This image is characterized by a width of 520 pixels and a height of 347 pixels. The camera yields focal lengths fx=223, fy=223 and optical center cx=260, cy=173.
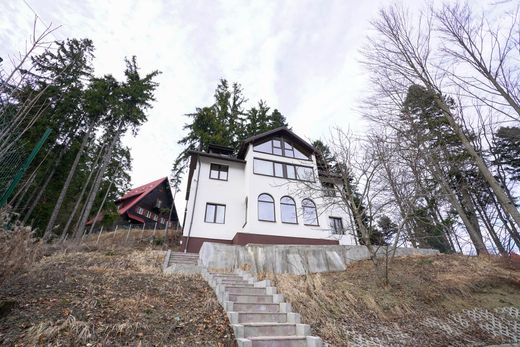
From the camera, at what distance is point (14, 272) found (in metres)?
3.81

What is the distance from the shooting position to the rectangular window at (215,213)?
529 inches

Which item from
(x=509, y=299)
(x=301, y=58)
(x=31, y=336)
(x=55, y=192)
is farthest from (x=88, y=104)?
(x=509, y=299)

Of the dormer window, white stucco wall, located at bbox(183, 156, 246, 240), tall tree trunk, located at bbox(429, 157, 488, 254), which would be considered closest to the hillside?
tall tree trunk, located at bbox(429, 157, 488, 254)

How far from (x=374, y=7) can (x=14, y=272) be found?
13036 millimetres

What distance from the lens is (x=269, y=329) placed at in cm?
414

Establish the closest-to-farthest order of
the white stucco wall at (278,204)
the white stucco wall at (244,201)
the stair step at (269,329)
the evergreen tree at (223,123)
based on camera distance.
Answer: the stair step at (269,329), the white stucco wall at (278,204), the white stucco wall at (244,201), the evergreen tree at (223,123)

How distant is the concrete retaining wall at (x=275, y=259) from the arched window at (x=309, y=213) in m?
4.33

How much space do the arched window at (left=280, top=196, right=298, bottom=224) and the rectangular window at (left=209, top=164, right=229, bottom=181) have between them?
13.8 feet

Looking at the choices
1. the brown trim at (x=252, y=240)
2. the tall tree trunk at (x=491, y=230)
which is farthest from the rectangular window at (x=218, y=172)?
the tall tree trunk at (x=491, y=230)

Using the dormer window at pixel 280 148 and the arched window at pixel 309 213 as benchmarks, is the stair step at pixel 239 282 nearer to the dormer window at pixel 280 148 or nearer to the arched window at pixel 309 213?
the arched window at pixel 309 213

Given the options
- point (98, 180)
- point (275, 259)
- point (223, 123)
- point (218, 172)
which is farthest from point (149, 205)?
point (275, 259)

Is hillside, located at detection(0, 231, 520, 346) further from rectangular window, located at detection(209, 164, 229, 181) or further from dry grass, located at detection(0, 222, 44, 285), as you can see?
rectangular window, located at detection(209, 164, 229, 181)

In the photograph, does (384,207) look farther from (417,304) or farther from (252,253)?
(252,253)

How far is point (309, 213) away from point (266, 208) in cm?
276
